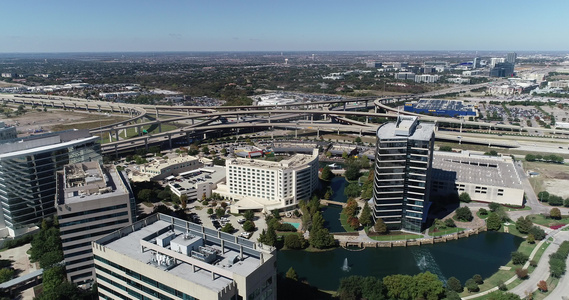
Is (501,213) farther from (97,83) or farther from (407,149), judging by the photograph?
(97,83)

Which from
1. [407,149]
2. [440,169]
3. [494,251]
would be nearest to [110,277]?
[407,149]

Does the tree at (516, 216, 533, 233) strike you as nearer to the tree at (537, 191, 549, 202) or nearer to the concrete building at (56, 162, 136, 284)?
the tree at (537, 191, 549, 202)

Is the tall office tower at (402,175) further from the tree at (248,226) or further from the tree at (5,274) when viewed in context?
the tree at (5,274)

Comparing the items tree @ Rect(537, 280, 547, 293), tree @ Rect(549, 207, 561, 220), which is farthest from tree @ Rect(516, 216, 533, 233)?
tree @ Rect(537, 280, 547, 293)

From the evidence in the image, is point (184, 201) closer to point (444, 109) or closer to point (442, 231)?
point (442, 231)

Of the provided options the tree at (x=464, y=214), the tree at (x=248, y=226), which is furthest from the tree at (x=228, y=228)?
the tree at (x=464, y=214)
